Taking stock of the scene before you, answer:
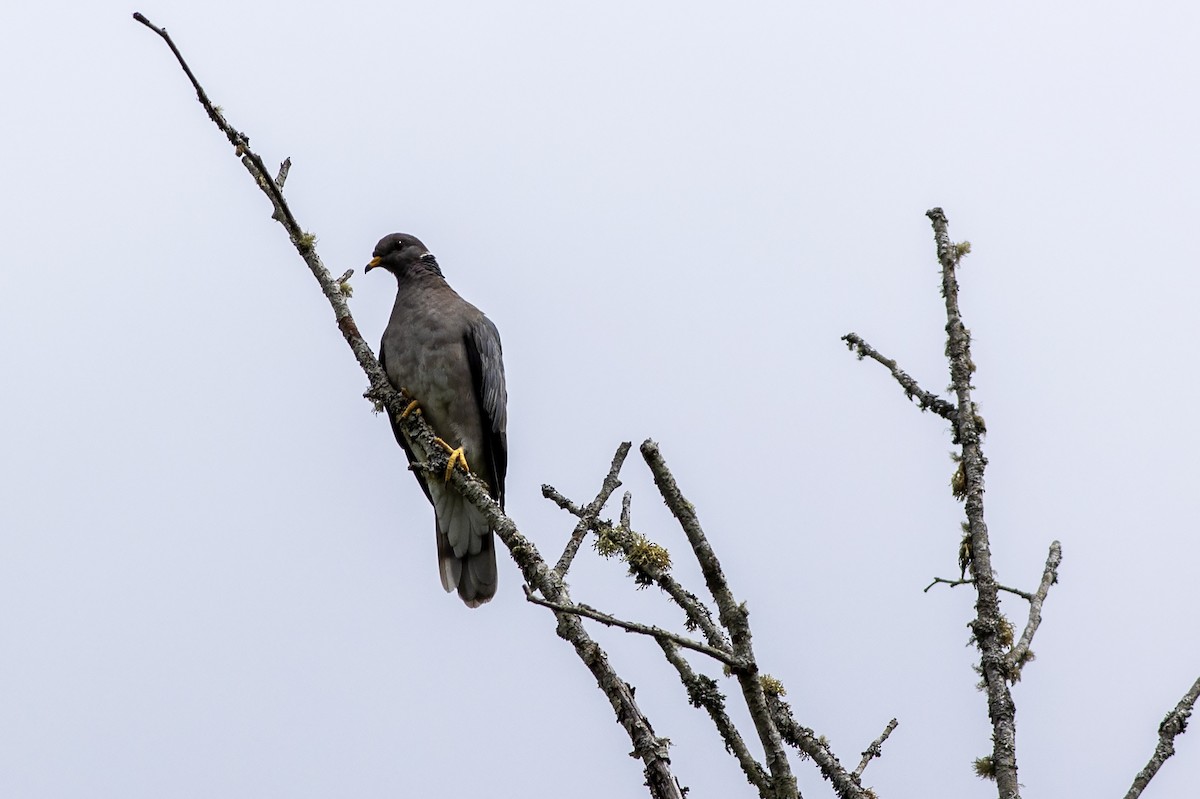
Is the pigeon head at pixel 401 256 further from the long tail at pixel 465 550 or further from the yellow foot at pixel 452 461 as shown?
the yellow foot at pixel 452 461

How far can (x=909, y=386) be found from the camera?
12.2ft

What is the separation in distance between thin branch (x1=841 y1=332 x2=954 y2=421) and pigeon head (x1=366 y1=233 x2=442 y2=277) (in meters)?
4.11

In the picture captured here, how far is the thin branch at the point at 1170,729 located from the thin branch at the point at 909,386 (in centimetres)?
96

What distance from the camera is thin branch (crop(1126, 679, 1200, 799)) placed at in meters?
3.02

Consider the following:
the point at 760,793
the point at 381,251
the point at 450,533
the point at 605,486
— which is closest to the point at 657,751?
the point at 760,793

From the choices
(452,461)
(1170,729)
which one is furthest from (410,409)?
Answer: (1170,729)

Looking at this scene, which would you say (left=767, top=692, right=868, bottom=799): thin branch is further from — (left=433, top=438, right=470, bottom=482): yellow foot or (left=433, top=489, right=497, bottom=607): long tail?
(left=433, top=489, right=497, bottom=607): long tail

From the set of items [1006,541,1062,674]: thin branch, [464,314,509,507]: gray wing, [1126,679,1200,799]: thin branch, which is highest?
[464,314,509,507]: gray wing

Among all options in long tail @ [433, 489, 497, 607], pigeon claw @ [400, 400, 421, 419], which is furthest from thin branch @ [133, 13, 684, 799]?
long tail @ [433, 489, 497, 607]

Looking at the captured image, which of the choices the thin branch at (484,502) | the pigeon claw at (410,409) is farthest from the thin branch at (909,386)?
the pigeon claw at (410,409)

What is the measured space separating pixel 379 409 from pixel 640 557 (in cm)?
269

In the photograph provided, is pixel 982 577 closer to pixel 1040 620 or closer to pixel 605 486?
pixel 1040 620

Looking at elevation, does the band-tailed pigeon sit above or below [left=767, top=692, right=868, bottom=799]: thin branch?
above

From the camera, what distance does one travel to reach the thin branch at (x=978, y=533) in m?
3.16
